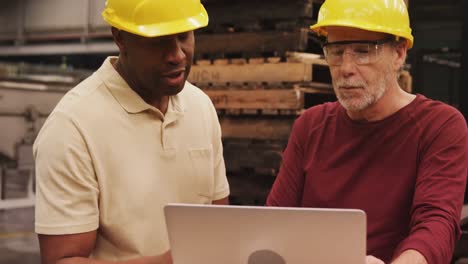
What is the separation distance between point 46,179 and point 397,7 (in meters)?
1.56

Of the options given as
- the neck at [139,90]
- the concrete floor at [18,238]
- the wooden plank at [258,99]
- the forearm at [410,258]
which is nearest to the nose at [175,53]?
the neck at [139,90]

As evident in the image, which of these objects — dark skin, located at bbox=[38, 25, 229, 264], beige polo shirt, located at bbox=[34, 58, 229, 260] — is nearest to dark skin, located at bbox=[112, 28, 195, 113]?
dark skin, located at bbox=[38, 25, 229, 264]

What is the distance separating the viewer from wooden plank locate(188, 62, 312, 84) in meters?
5.15

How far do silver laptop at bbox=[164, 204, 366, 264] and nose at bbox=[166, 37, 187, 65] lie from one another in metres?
0.77

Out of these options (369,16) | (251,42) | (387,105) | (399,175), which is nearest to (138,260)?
(399,175)

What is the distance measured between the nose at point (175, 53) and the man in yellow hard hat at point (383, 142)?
60 cm

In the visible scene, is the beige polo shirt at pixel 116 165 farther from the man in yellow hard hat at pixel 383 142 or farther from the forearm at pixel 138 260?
the man in yellow hard hat at pixel 383 142

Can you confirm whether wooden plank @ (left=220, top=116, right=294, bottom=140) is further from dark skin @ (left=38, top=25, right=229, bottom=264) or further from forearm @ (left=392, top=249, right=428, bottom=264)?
forearm @ (left=392, top=249, right=428, bottom=264)

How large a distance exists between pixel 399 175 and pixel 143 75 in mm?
1096

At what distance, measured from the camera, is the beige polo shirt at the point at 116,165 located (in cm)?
238

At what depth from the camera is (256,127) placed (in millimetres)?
5418

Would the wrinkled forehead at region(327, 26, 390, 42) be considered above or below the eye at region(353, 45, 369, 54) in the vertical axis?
above

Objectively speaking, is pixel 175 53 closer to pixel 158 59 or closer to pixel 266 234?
pixel 158 59

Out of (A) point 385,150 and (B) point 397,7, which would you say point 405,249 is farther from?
(B) point 397,7
